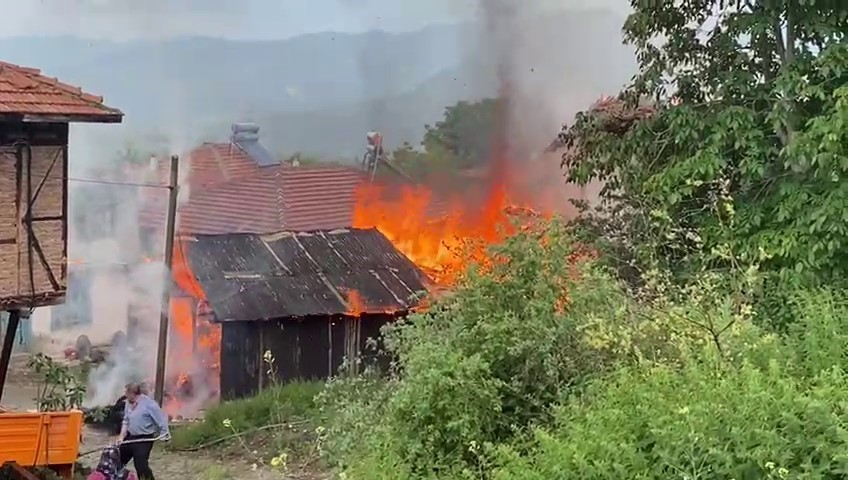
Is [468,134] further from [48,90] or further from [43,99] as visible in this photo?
[43,99]

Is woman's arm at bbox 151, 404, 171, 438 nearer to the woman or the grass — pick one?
the woman

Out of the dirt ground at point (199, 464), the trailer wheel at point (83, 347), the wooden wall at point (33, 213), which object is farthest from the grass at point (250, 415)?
the trailer wheel at point (83, 347)

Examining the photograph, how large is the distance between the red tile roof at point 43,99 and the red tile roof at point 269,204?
1181 centimetres

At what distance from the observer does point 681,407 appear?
19.2 feet

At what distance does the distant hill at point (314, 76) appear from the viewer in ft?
85.9

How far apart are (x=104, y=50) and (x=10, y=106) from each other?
51.6 ft

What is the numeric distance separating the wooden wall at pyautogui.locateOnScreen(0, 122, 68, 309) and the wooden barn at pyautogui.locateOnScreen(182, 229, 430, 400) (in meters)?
6.85

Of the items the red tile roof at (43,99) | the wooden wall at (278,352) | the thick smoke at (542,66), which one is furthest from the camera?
the thick smoke at (542,66)

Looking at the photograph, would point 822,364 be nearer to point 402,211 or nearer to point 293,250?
point 293,250

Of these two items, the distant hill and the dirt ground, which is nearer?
the dirt ground

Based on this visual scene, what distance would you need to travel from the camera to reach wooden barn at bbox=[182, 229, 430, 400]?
64.3ft

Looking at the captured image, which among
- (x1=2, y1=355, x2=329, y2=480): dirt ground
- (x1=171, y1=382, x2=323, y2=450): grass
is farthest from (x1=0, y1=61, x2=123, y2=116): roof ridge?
(x1=171, y1=382, x2=323, y2=450): grass

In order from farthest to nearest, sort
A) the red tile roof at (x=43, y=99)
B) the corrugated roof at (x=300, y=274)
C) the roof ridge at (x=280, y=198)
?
1. the roof ridge at (x=280, y=198)
2. the corrugated roof at (x=300, y=274)
3. the red tile roof at (x=43, y=99)

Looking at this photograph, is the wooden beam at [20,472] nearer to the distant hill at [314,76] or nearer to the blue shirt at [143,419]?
the blue shirt at [143,419]
